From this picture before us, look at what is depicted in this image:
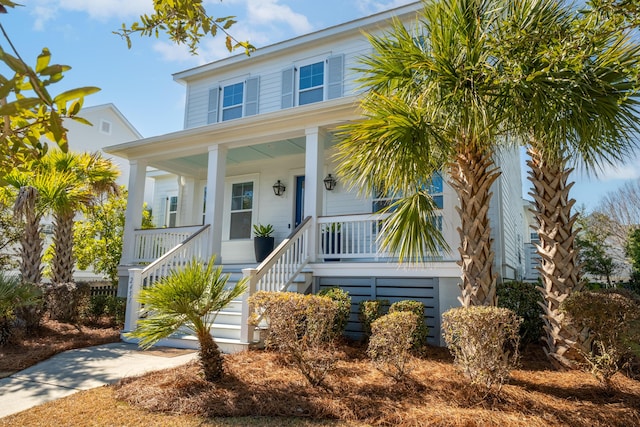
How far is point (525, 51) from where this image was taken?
4062 mm

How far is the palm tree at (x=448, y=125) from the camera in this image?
4.71 m

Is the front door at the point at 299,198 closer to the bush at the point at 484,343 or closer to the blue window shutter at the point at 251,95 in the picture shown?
the blue window shutter at the point at 251,95

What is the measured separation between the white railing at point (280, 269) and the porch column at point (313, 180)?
0.41 ft

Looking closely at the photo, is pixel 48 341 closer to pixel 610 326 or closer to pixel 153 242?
pixel 153 242

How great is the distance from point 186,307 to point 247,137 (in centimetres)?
566

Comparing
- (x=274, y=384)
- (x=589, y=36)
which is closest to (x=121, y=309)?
(x=274, y=384)

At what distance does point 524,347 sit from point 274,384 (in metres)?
4.20

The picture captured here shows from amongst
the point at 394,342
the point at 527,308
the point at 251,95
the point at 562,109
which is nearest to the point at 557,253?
the point at 527,308

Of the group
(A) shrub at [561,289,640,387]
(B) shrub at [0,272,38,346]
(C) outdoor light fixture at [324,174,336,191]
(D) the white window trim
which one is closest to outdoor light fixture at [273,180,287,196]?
(D) the white window trim

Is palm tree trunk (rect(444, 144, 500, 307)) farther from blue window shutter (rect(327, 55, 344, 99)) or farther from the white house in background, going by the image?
blue window shutter (rect(327, 55, 344, 99))

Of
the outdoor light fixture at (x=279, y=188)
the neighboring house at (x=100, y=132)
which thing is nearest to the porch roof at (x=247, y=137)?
the outdoor light fixture at (x=279, y=188)

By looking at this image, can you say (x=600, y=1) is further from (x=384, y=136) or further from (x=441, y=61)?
(x=384, y=136)

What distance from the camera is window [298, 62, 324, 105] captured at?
1200 centimetres

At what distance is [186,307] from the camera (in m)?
4.74
